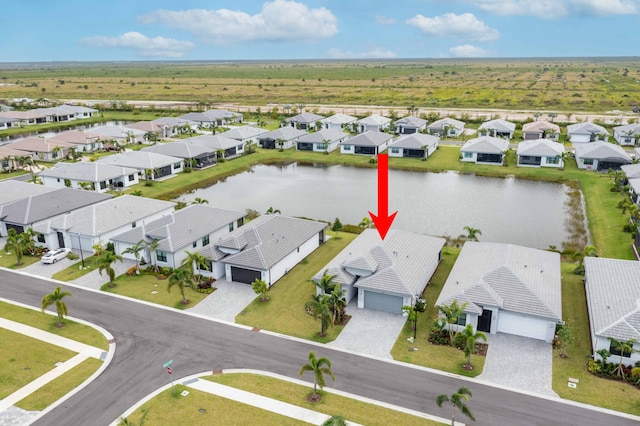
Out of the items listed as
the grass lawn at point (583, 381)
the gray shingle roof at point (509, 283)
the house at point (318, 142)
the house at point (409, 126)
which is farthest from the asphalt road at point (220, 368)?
the house at point (409, 126)

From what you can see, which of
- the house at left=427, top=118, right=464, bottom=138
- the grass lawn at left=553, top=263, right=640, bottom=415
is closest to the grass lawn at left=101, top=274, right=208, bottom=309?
the grass lawn at left=553, top=263, right=640, bottom=415

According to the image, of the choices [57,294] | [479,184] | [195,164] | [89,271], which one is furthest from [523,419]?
[195,164]

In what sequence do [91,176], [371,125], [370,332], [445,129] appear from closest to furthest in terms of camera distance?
[370,332]
[91,176]
[445,129]
[371,125]

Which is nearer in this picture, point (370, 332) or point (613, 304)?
point (613, 304)

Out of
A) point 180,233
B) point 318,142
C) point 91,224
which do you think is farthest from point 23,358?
point 318,142

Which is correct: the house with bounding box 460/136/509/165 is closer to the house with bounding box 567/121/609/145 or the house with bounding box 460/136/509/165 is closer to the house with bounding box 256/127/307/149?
the house with bounding box 567/121/609/145

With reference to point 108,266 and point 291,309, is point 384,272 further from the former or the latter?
point 108,266

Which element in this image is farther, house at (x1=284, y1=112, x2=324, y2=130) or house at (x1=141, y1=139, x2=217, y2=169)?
house at (x1=284, y1=112, x2=324, y2=130)

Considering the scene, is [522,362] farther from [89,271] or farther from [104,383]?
[89,271]
